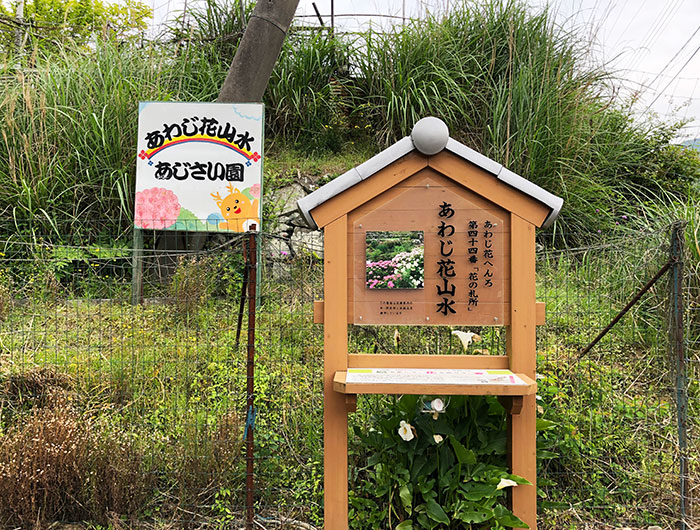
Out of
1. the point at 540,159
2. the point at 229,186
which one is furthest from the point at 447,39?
the point at 229,186

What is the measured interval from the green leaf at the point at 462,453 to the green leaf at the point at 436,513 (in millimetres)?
233

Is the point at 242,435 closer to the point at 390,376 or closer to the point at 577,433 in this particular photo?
the point at 390,376

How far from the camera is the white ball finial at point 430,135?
2574 mm

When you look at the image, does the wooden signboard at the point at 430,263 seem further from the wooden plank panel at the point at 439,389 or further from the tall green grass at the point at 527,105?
the tall green grass at the point at 527,105

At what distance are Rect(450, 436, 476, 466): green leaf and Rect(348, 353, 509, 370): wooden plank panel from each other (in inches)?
14.0

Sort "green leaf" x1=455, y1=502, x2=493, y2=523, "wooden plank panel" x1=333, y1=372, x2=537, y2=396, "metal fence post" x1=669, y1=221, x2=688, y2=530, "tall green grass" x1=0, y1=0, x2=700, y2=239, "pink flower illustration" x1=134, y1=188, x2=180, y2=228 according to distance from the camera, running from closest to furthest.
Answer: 1. "wooden plank panel" x1=333, y1=372, x2=537, y2=396
2. "green leaf" x1=455, y1=502, x2=493, y2=523
3. "metal fence post" x1=669, y1=221, x2=688, y2=530
4. "pink flower illustration" x1=134, y1=188, x2=180, y2=228
5. "tall green grass" x1=0, y1=0, x2=700, y2=239

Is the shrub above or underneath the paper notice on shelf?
underneath

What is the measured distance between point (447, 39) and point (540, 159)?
2.09 meters

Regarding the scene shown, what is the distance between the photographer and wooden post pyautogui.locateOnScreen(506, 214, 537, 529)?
2629 mm

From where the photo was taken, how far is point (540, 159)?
5590 mm

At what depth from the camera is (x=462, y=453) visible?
2604 millimetres

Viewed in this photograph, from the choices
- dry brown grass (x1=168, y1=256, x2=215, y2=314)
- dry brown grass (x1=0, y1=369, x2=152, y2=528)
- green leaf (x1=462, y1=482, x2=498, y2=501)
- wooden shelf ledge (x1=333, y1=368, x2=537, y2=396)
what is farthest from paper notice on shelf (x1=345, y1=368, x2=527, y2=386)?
dry brown grass (x1=168, y1=256, x2=215, y2=314)

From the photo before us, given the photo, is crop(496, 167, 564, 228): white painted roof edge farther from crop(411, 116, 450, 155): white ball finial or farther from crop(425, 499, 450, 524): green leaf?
crop(425, 499, 450, 524): green leaf

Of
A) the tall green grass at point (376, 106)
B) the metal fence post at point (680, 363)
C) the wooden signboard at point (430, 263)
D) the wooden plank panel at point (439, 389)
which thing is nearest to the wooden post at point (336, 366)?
the wooden signboard at point (430, 263)
